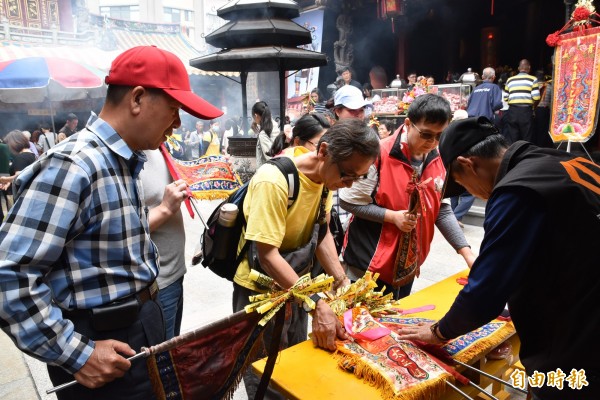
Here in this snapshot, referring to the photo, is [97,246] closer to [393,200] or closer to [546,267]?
[546,267]

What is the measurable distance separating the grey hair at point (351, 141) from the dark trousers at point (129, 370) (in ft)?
3.11

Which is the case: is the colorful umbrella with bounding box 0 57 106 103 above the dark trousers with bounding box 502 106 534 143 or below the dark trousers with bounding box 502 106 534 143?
above

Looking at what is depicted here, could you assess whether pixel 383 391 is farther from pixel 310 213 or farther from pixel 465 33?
pixel 465 33

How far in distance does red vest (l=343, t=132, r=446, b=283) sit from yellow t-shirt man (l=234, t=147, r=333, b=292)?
1.81ft

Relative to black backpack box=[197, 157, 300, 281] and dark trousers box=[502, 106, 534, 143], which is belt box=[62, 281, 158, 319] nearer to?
black backpack box=[197, 157, 300, 281]

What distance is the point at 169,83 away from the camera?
1353 mm

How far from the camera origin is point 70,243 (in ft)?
3.99

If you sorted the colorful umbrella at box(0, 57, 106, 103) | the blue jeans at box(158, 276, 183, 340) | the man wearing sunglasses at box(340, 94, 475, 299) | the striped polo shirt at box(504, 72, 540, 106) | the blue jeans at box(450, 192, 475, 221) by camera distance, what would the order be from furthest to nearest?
the striped polo shirt at box(504, 72, 540, 106)
the colorful umbrella at box(0, 57, 106, 103)
the blue jeans at box(450, 192, 475, 221)
the man wearing sunglasses at box(340, 94, 475, 299)
the blue jeans at box(158, 276, 183, 340)

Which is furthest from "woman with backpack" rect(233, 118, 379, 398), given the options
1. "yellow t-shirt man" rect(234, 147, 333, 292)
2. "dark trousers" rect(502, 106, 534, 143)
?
"dark trousers" rect(502, 106, 534, 143)

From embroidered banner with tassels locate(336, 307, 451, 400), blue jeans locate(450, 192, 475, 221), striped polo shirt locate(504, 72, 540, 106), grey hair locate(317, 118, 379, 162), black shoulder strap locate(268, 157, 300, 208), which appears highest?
striped polo shirt locate(504, 72, 540, 106)

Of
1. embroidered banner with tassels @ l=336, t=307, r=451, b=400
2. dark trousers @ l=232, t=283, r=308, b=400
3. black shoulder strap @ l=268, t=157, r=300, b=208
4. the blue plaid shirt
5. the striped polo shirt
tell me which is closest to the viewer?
the blue plaid shirt

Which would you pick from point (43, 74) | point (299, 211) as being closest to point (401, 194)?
point (299, 211)

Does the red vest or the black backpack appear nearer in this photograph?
the black backpack

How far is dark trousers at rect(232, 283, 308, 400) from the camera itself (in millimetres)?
2094
